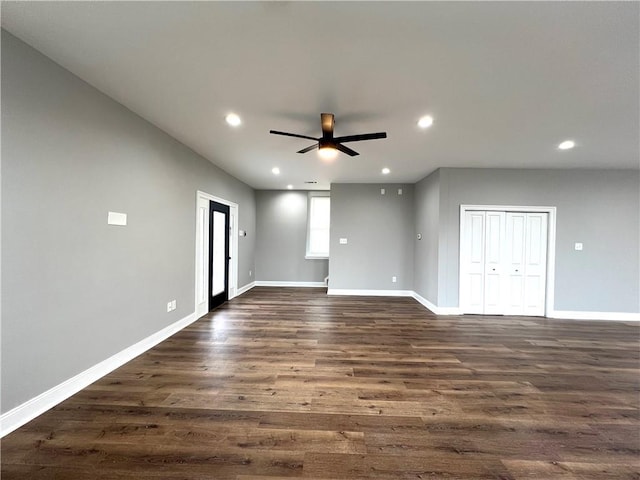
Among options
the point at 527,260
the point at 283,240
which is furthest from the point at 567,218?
the point at 283,240

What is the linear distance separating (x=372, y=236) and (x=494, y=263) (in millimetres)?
2620

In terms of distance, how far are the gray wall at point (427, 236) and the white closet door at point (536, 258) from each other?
166 centimetres

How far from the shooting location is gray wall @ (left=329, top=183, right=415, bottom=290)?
683cm

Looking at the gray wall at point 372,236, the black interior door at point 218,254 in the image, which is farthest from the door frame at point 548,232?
the black interior door at point 218,254

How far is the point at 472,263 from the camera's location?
523 centimetres

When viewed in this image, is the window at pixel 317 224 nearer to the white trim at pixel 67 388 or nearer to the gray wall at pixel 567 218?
the gray wall at pixel 567 218

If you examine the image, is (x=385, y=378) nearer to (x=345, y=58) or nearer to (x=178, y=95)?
(x=345, y=58)

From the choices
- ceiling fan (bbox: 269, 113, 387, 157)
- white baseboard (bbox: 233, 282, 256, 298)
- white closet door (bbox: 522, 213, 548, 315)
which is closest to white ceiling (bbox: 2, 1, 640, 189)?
ceiling fan (bbox: 269, 113, 387, 157)

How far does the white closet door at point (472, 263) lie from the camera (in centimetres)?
519

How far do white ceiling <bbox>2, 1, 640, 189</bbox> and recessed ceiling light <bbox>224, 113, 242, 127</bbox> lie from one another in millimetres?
67

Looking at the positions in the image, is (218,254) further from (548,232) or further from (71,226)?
(548,232)

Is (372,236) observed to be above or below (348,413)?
above

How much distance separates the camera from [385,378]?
9.12 feet

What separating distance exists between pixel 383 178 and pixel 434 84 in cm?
383
